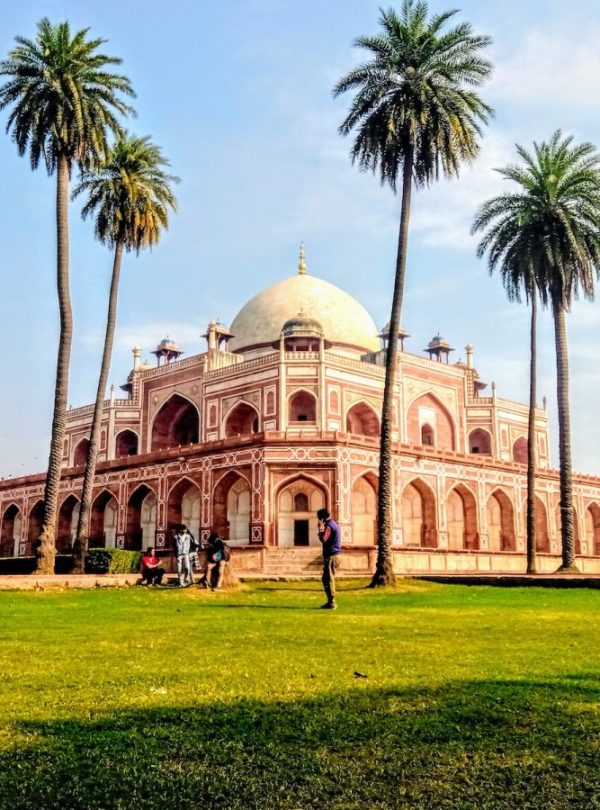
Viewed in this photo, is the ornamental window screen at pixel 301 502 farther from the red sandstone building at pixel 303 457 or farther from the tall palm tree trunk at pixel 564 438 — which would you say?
the tall palm tree trunk at pixel 564 438

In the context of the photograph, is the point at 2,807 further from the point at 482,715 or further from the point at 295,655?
the point at 295,655

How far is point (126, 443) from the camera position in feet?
182

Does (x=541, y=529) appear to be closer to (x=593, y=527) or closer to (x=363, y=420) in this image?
(x=593, y=527)

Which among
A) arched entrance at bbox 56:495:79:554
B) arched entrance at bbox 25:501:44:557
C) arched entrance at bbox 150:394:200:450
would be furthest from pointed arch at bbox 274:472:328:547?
arched entrance at bbox 25:501:44:557

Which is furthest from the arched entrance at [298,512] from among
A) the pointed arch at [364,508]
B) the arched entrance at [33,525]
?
the arched entrance at [33,525]

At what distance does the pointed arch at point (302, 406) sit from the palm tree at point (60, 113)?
2209 centimetres

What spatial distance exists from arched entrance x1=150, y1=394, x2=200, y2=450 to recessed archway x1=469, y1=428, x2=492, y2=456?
18642 millimetres

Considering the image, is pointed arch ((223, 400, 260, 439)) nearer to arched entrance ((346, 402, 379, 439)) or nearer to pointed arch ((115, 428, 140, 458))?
arched entrance ((346, 402, 379, 439))

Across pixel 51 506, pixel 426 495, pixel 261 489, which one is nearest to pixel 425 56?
pixel 51 506

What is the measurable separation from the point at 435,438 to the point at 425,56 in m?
32.2

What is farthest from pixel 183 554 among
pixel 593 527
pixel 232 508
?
pixel 593 527

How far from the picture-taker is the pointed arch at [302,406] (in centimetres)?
4594

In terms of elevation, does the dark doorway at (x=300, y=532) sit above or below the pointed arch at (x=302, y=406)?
below

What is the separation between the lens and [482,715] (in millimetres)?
5516
